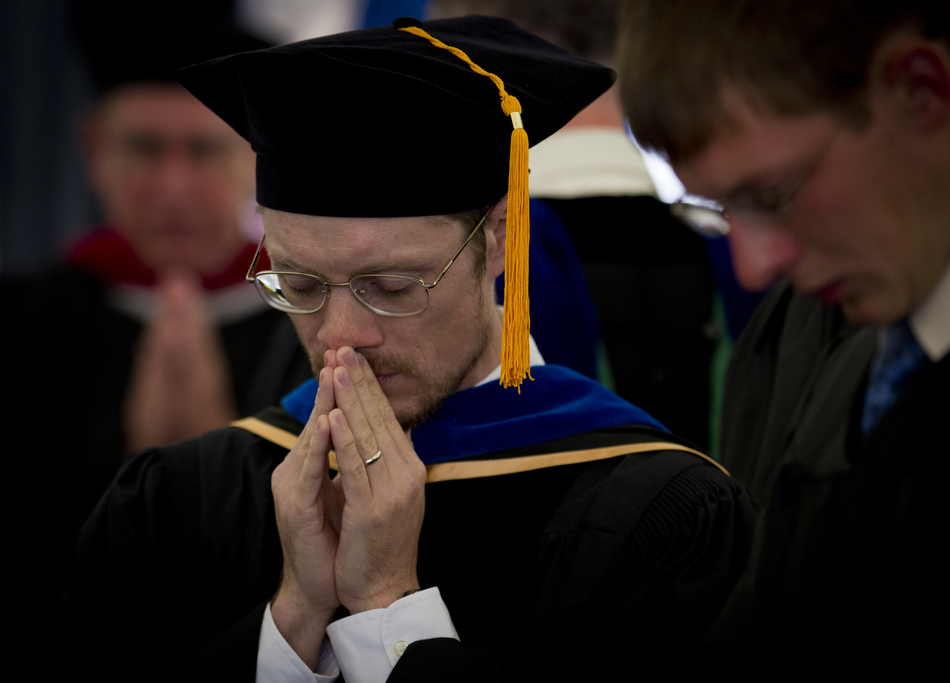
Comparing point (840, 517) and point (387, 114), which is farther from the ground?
point (387, 114)

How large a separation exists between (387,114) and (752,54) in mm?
662

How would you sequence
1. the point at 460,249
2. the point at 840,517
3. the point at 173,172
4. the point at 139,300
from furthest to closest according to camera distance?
the point at 139,300 → the point at 173,172 → the point at 460,249 → the point at 840,517

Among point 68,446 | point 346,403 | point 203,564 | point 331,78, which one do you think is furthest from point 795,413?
point 68,446

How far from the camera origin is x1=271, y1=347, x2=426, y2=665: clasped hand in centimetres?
145

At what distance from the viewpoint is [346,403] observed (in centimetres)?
147

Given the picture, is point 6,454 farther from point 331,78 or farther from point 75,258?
point 331,78

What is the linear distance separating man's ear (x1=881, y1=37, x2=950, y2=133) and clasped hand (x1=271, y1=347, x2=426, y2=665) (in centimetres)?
92

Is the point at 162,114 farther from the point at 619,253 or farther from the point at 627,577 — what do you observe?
the point at 627,577

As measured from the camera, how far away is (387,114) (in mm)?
1461

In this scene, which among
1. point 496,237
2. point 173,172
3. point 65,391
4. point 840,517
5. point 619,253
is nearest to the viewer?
point 840,517

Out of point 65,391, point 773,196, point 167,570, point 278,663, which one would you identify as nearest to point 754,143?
point 773,196

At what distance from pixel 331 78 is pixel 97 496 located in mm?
2183

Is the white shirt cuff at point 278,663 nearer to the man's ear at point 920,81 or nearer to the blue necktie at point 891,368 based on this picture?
the blue necktie at point 891,368

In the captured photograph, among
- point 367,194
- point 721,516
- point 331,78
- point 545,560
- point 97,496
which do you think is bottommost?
point 97,496
